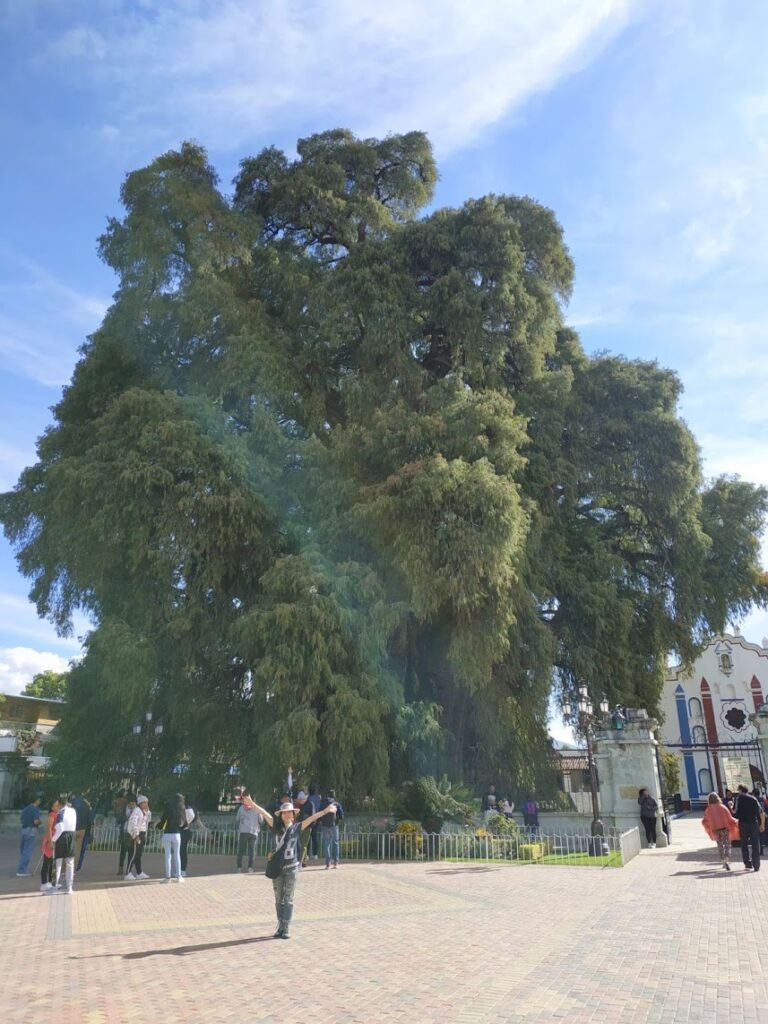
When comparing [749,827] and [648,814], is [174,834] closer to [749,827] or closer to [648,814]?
[749,827]

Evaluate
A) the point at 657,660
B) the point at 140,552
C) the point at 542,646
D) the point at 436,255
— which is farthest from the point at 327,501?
the point at 657,660

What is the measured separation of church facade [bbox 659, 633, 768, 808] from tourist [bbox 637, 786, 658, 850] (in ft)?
66.8

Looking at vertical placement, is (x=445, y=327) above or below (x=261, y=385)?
above

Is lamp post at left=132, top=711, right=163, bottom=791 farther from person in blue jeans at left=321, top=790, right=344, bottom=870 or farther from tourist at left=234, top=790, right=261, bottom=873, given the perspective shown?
person in blue jeans at left=321, top=790, right=344, bottom=870

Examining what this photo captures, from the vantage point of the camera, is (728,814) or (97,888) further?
(728,814)

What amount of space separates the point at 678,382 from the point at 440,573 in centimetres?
1480

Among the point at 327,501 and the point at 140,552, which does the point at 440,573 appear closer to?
the point at 327,501

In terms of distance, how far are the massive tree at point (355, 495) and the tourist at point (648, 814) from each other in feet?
17.4

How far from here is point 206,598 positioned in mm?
22703

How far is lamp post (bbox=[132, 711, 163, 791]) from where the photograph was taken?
22156mm

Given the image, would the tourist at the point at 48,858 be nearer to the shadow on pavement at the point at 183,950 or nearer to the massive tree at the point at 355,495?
the shadow on pavement at the point at 183,950

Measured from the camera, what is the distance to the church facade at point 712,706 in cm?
3819

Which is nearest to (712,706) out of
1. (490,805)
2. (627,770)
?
(627,770)

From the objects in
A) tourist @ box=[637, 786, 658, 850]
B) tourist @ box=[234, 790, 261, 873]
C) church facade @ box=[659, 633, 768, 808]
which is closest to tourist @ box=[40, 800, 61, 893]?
tourist @ box=[234, 790, 261, 873]
